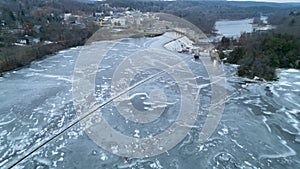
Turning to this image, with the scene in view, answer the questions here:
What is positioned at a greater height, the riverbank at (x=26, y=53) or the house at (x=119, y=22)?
the house at (x=119, y=22)

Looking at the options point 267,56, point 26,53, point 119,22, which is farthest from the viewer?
point 119,22

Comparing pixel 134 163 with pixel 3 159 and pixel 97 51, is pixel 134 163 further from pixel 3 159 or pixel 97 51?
pixel 97 51

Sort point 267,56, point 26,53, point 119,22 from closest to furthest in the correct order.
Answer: point 267,56 → point 26,53 → point 119,22

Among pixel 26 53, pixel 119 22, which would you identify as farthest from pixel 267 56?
pixel 119 22

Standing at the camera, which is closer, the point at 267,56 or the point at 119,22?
the point at 267,56

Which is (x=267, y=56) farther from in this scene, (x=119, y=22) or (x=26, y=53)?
(x=119, y=22)

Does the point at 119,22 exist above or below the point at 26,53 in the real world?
above

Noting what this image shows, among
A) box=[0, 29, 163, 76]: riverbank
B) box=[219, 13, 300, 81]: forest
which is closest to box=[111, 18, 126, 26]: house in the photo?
box=[0, 29, 163, 76]: riverbank

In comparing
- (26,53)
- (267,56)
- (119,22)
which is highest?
(119,22)

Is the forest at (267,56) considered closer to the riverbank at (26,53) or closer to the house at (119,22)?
the riverbank at (26,53)

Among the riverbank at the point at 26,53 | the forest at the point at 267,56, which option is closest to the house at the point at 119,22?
the riverbank at the point at 26,53

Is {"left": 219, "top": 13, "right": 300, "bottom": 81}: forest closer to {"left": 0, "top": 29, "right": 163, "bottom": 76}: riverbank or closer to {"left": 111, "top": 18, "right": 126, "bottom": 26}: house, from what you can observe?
{"left": 0, "top": 29, "right": 163, "bottom": 76}: riverbank
